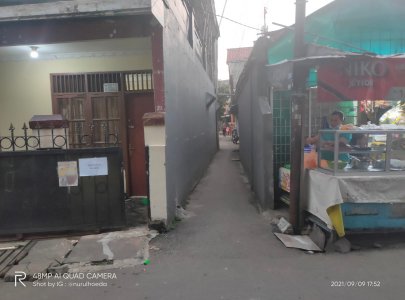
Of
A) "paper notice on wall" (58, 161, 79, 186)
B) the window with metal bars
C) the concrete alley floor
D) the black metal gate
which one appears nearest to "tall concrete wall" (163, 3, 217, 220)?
the window with metal bars

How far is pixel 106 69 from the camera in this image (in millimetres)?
7359

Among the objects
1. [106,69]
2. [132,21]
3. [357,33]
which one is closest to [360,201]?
[357,33]

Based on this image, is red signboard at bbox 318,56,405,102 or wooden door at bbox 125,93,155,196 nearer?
red signboard at bbox 318,56,405,102

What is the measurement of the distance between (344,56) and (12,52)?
20.8 ft

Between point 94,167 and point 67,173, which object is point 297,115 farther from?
point 67,173

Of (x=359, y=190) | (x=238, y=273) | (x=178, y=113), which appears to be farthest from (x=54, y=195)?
(x=359, y=190)

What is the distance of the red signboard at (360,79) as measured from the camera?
4883mm

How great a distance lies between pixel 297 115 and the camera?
5387 millimetres

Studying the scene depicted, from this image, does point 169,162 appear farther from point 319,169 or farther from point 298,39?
point 298,39
